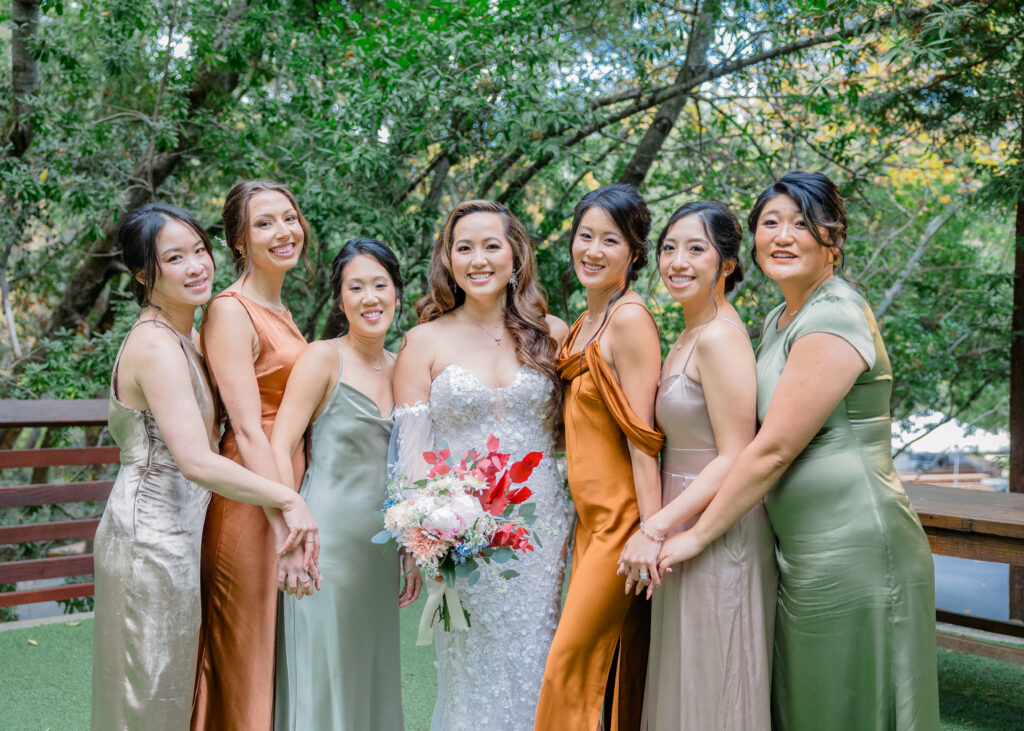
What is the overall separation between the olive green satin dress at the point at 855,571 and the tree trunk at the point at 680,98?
4148 mm

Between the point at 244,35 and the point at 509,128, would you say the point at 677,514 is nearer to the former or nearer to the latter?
the point at 509,128

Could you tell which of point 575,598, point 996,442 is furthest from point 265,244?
point 996,442

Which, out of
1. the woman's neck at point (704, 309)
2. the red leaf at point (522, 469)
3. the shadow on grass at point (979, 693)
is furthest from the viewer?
the shadow on grass at point (979, 693)

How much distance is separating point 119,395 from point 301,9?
5.45 metres

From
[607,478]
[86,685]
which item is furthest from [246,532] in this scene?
[86,685]

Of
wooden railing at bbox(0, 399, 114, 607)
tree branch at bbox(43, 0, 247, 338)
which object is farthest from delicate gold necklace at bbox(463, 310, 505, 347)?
tree branch at bbox(43, 0, 247, 338)

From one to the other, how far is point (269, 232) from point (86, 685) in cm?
324

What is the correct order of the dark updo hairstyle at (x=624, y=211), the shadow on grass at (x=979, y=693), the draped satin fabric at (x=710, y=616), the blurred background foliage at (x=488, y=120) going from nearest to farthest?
the draped satin fabric at (x=710, y=616), the dark updo hairstyle at (x=624, y=211), the shadow on grass at (x=979, y=693), the blurred background foliage at (x=488, y=120)

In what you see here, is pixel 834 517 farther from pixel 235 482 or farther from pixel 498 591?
pixel 235 482

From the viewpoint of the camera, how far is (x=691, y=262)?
2889 millimetres

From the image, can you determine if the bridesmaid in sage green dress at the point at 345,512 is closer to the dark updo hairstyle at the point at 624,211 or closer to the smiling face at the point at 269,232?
the smiling face at the point at 269,232

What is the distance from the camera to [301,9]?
7320mm

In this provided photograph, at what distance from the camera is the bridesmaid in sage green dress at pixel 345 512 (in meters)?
3.03

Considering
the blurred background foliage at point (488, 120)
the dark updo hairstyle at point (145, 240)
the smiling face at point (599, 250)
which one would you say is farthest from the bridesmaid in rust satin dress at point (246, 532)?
the blurred background foliage at point (488, 120)
